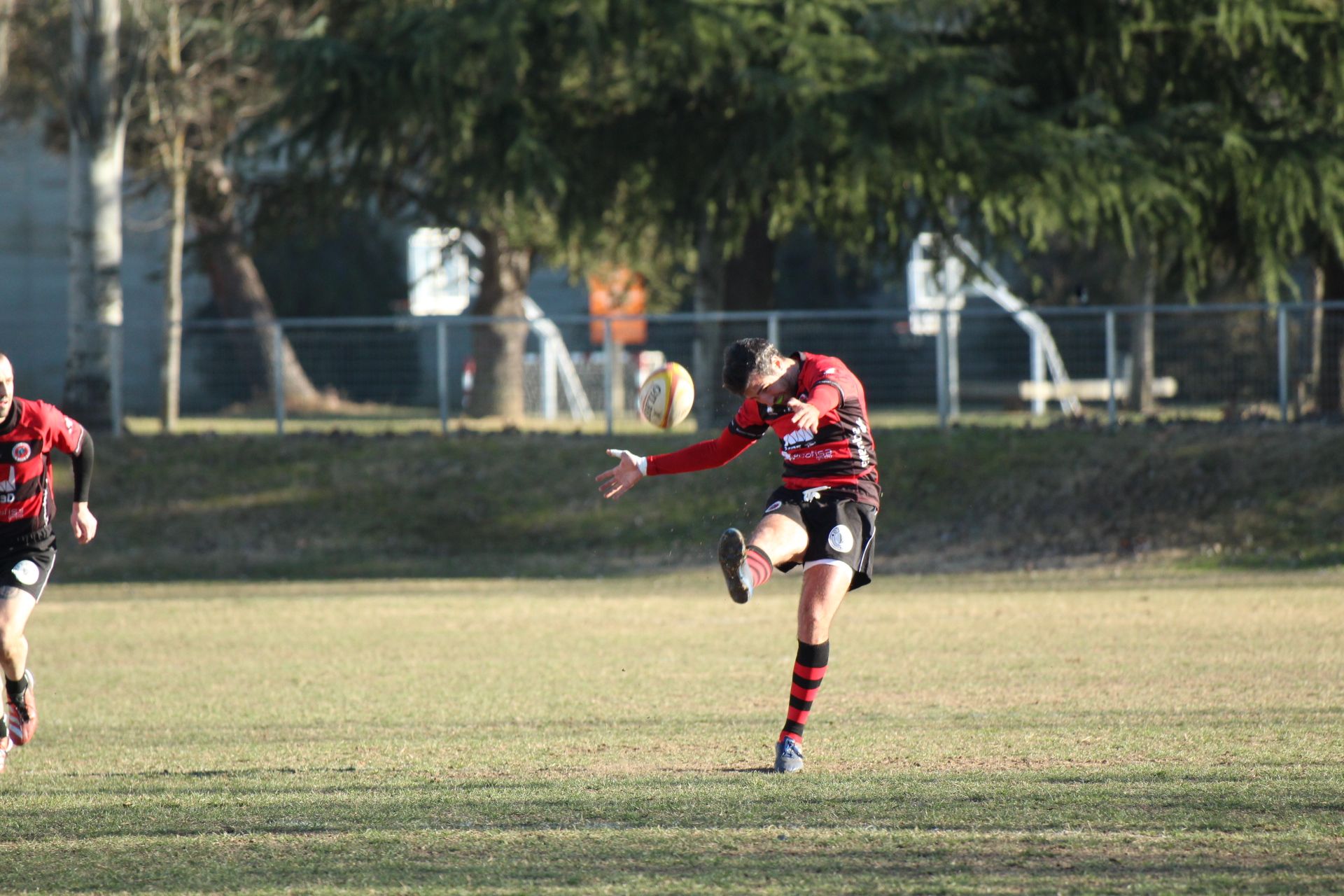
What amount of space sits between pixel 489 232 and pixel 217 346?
846 centimetres

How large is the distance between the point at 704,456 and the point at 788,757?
1.71 meters

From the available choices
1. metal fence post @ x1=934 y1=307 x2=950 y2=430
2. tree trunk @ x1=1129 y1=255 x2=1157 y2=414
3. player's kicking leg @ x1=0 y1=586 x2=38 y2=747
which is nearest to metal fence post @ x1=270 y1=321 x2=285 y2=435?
metal fence post @ x1=934 y1=307 x2=950 y2=430

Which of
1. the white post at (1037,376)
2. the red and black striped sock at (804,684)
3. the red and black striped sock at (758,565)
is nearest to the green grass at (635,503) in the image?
the white post at (1037,376)

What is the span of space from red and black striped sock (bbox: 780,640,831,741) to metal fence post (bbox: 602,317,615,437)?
1388 centimetres

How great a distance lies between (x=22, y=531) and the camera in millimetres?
8078

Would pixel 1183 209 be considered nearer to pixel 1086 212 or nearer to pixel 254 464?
pixel 1086 212

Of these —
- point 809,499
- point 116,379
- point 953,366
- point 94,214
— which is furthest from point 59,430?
point 94,214

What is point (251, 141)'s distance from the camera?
23.2 meters

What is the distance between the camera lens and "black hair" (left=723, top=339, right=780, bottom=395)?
7.28 meters

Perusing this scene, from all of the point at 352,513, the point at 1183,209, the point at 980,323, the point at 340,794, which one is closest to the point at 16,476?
the point at 340,794

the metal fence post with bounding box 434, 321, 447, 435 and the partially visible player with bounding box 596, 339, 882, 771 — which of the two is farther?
the metal fence post with bounding box 434, 321, 447, 435

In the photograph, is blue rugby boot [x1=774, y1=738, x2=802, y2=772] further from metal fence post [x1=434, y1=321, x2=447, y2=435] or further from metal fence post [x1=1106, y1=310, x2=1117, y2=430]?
metal fence post [x1=434, y1=321, x2=447, y2=435]

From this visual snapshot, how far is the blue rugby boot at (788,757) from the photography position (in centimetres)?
714

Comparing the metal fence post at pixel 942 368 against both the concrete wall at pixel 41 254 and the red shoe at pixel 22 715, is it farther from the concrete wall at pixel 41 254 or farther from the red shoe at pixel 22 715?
the concrete wall at pixel 41 254
